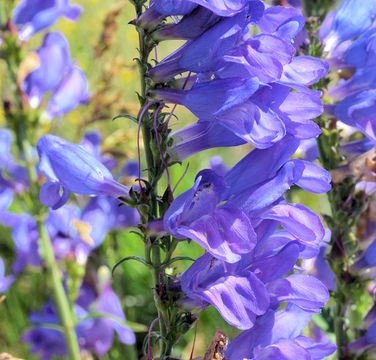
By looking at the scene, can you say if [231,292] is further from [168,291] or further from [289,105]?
[289,105]

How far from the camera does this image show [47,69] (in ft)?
6.81

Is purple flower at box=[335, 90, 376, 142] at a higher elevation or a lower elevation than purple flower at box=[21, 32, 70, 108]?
higher

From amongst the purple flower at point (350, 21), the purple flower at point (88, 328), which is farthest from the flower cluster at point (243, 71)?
the purple flower at point (88, 328)

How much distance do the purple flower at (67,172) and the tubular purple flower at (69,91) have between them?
113 centimetres

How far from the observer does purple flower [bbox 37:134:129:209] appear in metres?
1.04

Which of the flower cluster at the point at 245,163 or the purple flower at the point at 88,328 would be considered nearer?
the flower cluster at the point at 245,163

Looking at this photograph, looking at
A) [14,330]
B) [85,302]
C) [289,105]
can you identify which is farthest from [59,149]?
[14,330]

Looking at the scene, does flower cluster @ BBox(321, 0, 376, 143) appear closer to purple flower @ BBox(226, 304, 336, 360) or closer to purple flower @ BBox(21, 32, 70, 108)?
purple flower @ BBox(226, 304, 336, 360)

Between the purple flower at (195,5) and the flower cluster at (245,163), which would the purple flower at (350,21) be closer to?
the flower cluster at (245,163)

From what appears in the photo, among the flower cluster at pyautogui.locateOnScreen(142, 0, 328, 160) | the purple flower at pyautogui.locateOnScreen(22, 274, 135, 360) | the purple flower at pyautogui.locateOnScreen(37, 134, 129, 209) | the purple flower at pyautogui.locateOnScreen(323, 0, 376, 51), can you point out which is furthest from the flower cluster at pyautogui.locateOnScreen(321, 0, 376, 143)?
the purple flower at pyautogui.locateOnScreen(22, 274, 135, 360)

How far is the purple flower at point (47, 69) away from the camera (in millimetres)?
2021

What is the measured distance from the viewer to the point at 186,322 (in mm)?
1015

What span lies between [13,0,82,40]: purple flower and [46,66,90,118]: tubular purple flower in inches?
7.4

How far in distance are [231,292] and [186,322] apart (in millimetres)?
160
